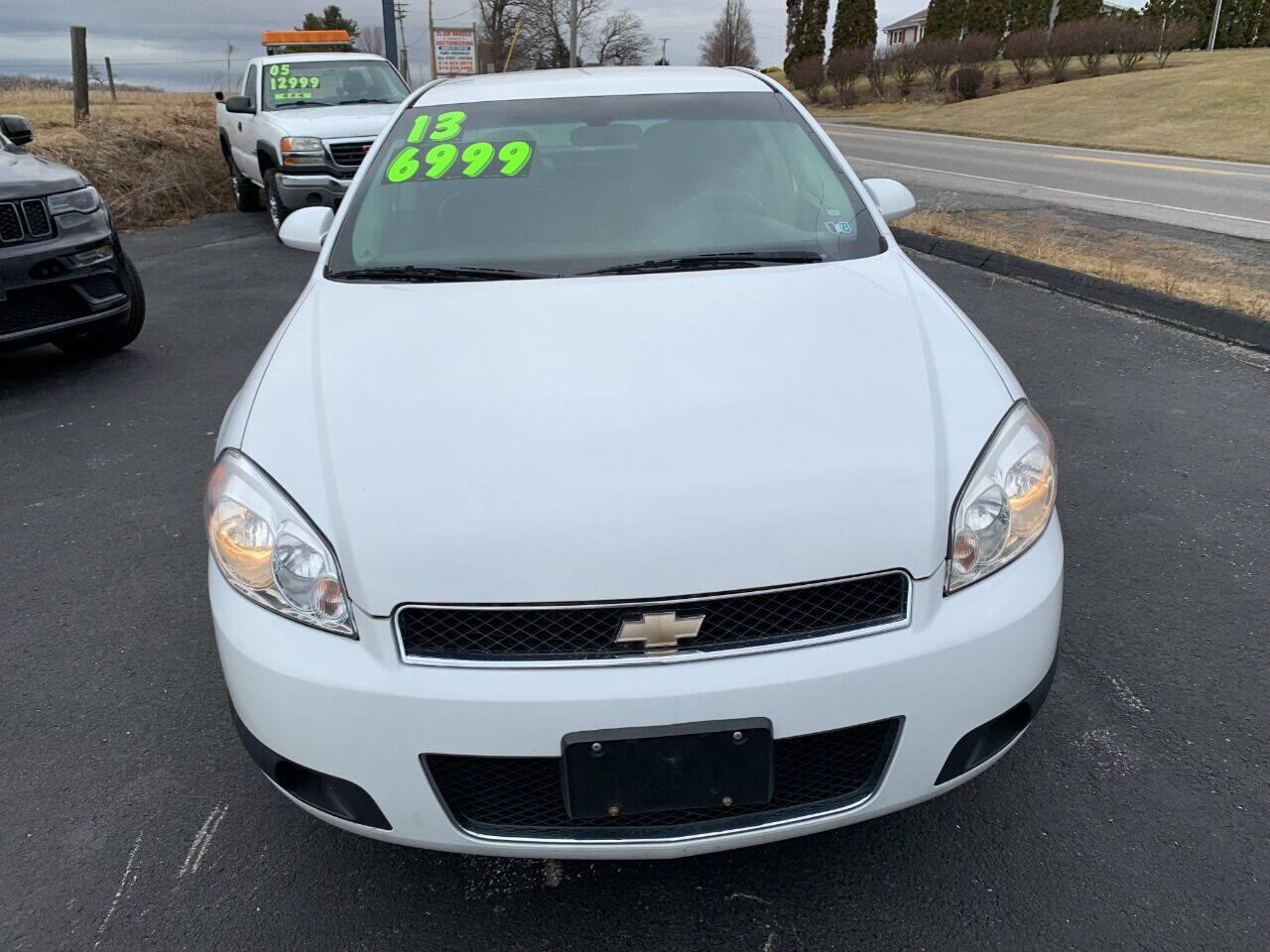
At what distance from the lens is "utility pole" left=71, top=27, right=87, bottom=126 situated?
45.9ft

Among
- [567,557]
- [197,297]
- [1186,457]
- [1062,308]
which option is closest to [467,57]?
[197,297]

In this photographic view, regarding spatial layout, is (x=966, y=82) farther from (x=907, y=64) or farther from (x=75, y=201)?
(x=75, y=201)

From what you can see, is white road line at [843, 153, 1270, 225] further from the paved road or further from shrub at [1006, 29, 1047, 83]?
shrub at [1006, 29, 1047, 83]

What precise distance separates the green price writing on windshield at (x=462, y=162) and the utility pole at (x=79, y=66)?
13.6 meters

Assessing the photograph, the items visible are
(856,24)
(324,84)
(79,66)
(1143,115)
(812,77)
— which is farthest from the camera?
(856,24)

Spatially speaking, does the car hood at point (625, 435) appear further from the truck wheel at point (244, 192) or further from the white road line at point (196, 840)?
the truck wheel at point (244, 192)

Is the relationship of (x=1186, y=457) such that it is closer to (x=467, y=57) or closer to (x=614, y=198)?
(x=614, y=198)

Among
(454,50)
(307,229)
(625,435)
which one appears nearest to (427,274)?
(307,229)

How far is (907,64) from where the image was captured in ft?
141

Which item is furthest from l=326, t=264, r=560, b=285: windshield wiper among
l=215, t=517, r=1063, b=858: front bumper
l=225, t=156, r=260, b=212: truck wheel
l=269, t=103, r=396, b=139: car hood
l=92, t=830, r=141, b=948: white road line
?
l=225, t=156, r=260, b=212: truck wheel

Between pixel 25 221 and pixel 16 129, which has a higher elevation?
pixel 16 129

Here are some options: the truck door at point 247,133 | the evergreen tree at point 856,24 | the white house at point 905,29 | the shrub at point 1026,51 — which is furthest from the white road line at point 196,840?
the white house at point 905,29

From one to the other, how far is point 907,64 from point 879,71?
1399mm

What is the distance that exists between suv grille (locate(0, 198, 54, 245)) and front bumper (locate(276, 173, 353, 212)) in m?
4.01
